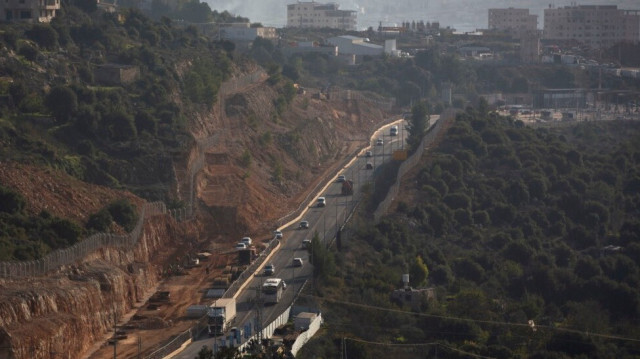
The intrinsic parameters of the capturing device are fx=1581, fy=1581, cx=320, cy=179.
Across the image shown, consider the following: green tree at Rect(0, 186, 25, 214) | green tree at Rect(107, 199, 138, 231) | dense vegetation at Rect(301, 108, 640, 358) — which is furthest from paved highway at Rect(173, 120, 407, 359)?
green tree at Rect(0, 186, 25, 214)

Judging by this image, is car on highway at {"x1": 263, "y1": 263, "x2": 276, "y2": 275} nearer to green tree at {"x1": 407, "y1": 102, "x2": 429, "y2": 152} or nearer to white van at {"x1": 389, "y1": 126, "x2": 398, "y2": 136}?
green tree at {"x1": 407, "y1": 102, "x2": 429, "y2": 152}

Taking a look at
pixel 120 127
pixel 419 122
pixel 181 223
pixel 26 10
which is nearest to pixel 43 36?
pixel 26 10

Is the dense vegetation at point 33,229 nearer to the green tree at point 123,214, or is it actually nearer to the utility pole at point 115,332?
the green tree at point 123,214

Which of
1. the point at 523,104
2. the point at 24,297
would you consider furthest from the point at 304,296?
the point at 523,104

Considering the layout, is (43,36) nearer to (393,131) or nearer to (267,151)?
(267,151)

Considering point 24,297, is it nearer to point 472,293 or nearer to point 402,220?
point 472,293
